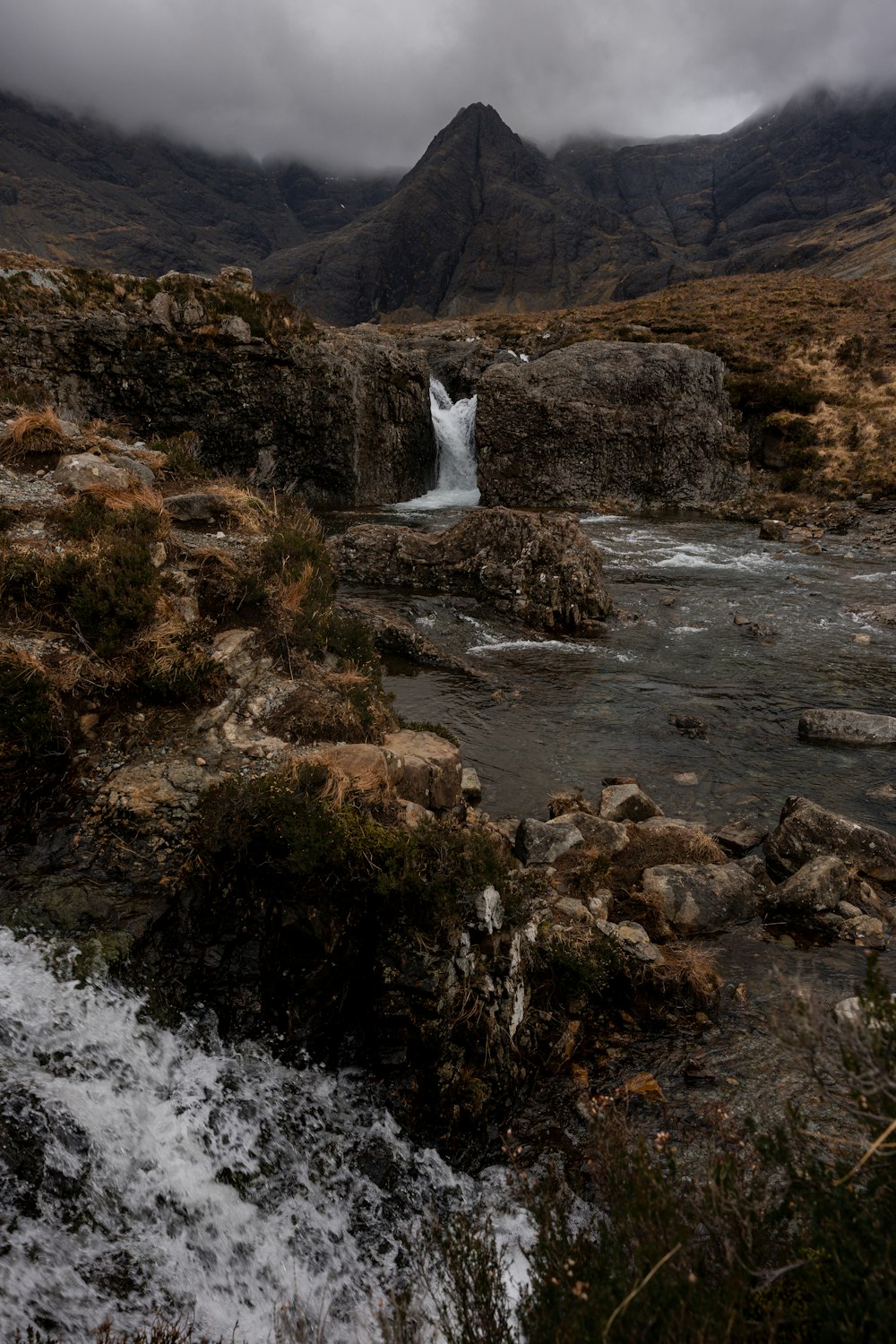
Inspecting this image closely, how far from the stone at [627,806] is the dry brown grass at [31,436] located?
930 centimetres

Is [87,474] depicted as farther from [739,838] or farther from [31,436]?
[739,838]

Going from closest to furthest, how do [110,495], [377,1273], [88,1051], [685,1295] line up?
[685,1295] < [377,1273] < [88,1051] < [110,495]

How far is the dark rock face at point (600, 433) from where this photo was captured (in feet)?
100

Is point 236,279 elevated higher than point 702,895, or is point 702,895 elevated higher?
point 236,279

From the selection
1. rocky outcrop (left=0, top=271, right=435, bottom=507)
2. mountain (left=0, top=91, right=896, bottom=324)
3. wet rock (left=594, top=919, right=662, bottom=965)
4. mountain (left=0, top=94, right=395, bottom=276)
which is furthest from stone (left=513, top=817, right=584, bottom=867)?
mountain (left=0, top=94, right=395, bottom=276)

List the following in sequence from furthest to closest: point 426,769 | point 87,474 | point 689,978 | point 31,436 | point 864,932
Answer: point 31,436 → point 87,474 → point 426,769 → point 864,932 → point 689,978

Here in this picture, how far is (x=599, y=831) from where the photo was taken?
7547 millimetres

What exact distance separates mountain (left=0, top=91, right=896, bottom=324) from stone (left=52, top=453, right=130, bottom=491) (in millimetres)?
142148

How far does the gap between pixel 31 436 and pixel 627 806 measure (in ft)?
32.4

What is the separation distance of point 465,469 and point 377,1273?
3235 cm

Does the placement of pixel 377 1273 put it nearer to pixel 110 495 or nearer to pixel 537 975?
pixel 537 975

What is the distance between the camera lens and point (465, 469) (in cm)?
3316

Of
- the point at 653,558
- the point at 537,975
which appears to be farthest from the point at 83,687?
the point at 653,558

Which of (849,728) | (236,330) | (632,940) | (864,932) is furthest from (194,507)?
(236,330)
